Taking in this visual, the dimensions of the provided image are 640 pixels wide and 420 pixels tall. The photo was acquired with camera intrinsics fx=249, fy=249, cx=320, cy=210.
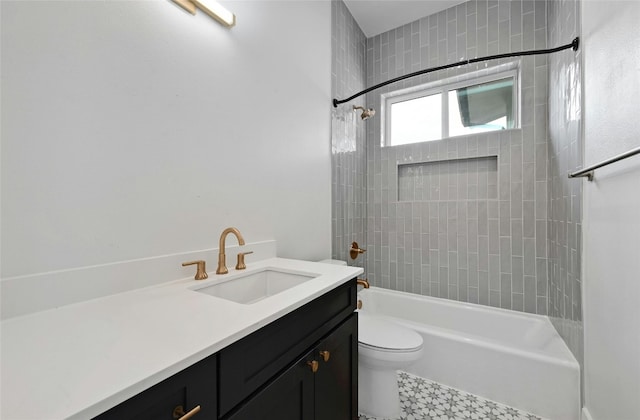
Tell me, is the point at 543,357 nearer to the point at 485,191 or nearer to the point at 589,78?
the point at 485,191

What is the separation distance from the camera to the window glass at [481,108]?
211cm

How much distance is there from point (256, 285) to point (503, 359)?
59.6 inches

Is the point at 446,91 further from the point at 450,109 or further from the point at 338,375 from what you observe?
the point at 338,375

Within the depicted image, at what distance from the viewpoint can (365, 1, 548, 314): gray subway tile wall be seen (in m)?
1.94

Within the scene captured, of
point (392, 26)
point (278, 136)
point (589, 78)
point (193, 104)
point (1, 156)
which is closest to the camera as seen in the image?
point (1, 156)

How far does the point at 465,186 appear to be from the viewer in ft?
7.11

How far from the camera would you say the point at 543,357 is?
1380 millimetres

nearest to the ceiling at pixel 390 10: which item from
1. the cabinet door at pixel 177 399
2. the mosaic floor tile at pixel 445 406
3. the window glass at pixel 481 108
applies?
the window glass at pixel 481 108

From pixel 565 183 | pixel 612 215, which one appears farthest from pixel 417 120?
pixel 612 215

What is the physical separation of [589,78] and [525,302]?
1601 millimetres

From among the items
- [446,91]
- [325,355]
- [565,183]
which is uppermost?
[446,91]

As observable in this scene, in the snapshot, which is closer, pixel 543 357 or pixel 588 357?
pixel 588 357

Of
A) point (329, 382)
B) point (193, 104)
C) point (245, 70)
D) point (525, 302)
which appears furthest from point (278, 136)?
point (525, 302)

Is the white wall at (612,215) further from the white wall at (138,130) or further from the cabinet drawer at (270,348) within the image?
the white wall at (138,130)
